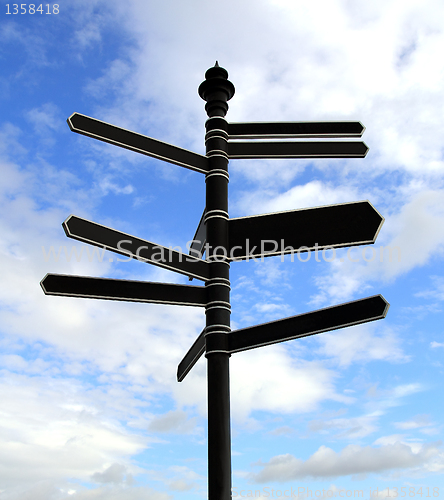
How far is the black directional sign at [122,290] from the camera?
19.4 ft

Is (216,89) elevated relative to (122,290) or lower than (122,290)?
elevated

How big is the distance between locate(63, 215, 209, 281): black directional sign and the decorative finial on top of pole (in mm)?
2360

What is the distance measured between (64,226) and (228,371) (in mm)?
2446

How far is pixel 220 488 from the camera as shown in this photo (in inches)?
226

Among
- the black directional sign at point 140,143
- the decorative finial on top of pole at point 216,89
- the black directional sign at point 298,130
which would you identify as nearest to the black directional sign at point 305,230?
the black directional sign at point 140,143

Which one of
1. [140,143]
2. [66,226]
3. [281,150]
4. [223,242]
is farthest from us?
[281,150]

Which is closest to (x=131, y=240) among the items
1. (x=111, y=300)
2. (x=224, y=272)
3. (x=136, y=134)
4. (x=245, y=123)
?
(x=111, y=300)

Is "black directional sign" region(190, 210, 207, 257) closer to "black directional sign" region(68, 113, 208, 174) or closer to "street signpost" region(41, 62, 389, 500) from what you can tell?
"street signpost" region(41, 62, 389, 500)

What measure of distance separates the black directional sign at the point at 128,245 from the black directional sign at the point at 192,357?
34.5 inches

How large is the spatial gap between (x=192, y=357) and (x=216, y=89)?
12.1 feet

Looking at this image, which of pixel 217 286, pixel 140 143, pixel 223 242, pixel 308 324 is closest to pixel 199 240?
pixel 223 242

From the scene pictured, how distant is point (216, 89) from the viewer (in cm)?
753

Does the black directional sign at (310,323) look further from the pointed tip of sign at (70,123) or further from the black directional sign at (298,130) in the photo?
the pointed tip of sign at (70,123)

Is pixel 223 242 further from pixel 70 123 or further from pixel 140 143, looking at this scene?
pixel 70 123
